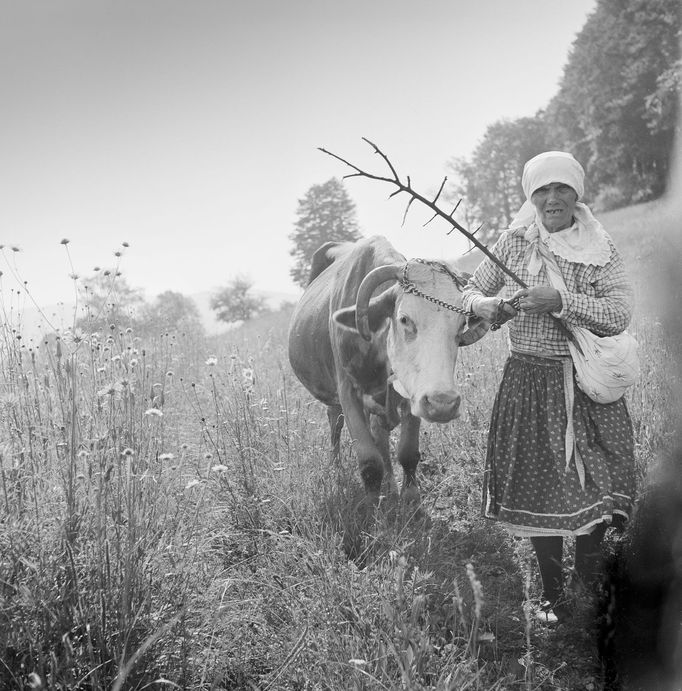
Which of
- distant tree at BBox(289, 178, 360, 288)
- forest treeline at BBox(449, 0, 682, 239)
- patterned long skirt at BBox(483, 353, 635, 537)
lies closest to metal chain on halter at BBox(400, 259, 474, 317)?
patterned long skirt at BBox(483, 353, 635, 537)

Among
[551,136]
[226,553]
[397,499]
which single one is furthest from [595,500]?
[551,136]

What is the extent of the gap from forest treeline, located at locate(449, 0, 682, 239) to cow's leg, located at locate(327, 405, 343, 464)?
58.3 feet

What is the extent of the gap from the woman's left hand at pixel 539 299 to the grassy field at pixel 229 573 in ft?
3.95

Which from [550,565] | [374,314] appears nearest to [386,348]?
[374,314]

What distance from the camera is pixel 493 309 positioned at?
2.68m

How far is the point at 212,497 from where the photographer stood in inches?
143

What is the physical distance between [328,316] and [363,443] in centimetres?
129

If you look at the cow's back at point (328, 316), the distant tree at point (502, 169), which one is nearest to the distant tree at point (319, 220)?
the distant tree at point (502, 169)

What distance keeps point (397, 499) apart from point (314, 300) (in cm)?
216

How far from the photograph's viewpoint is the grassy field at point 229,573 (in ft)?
6.28

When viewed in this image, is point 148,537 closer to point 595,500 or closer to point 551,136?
point 595,500

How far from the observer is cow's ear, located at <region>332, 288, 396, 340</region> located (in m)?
3.52

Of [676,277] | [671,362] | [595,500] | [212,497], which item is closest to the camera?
[595,500]

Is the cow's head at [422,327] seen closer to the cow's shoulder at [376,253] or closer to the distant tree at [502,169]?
the cow's shoulder at [376,253]
